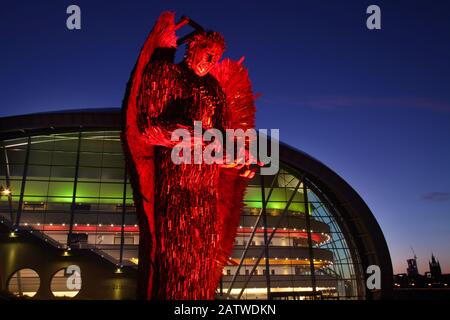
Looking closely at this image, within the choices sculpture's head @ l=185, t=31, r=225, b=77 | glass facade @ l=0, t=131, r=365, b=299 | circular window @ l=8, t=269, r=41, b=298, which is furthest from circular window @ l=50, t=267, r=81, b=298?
sculpture's head @ l=185, t=31, r=225, b=77

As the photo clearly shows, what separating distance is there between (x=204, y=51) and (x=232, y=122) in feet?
2.60

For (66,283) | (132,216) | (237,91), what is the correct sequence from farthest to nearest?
(132,216) < (66,283) < (237,91)

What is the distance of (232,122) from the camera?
402 cm

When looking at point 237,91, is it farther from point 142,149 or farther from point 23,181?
point 23,181

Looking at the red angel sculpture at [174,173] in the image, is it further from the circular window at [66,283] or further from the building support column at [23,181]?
the building support column at [23,181]

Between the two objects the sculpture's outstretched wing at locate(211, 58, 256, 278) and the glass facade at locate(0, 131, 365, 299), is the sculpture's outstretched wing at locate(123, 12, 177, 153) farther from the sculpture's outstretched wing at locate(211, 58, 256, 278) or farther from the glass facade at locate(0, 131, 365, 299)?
the glass facade at locate(0, 131, 365, 299)

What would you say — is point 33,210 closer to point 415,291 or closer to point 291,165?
point 291,165

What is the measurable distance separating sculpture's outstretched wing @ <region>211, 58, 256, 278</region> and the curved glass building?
15879 millimetres

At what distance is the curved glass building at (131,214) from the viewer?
64.4ft

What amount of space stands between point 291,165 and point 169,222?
60.8 ft

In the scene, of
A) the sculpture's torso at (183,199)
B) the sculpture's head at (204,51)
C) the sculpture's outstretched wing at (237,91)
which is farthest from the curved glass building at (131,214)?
the sculpture's head at (204,51)

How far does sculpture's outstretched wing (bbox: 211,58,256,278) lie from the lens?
151 inches

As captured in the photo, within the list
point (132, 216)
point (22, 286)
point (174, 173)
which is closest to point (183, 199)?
point (174, 173)
